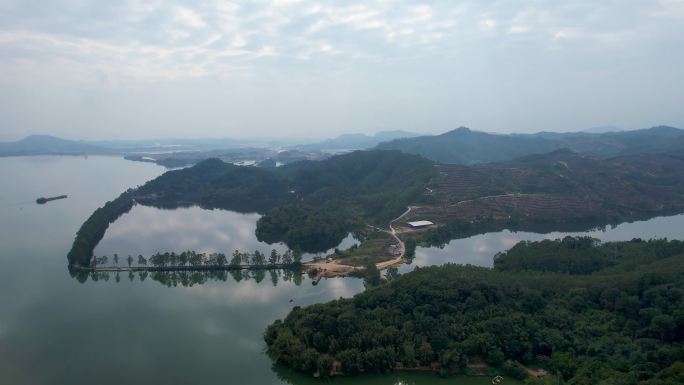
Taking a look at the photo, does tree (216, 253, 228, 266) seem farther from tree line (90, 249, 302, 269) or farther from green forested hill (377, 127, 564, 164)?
green forested hill (377, 127, 564, 164)

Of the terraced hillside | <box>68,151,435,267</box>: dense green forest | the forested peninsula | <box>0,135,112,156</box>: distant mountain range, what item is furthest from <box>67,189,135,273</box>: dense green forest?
<box>0,135,112,156</box>: distant mountain range

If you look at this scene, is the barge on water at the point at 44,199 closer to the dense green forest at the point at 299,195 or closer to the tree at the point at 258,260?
the dense green forest at the point at 299,195

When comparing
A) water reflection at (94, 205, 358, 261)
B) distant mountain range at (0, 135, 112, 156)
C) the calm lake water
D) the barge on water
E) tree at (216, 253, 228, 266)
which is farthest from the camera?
distant mountain range at (0, 135, 112, 156)

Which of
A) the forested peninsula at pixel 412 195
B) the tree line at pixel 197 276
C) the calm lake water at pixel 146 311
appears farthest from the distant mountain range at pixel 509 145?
the tree line at pixel 197 276

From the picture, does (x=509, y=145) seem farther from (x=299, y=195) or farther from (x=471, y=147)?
(x=299, y=195)

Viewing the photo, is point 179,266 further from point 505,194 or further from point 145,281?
point 505,194

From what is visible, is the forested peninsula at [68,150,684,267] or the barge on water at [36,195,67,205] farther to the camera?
the barge on water at [36,195,67,205]

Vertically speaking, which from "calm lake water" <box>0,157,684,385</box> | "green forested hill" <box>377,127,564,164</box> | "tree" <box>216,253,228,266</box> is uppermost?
"green forested hill" <box>377,127,564,164</box>
